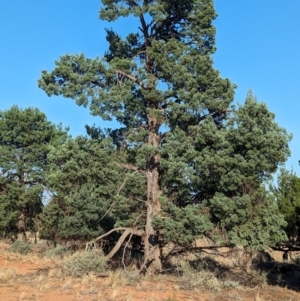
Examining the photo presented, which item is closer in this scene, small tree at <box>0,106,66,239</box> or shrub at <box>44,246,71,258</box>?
shrub at <box>44,246,71,258</box>

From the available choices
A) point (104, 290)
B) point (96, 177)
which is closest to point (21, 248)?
point (96, 177)

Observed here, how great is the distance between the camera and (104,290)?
1278cm

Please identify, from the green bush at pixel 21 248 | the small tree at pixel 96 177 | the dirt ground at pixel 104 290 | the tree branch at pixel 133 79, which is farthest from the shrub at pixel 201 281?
the green bush at pixel 21 248

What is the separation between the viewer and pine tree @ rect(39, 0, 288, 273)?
15.6 meters

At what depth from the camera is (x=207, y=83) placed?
56.1 feet

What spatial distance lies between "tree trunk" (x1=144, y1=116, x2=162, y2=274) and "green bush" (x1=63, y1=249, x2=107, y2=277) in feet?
5.74

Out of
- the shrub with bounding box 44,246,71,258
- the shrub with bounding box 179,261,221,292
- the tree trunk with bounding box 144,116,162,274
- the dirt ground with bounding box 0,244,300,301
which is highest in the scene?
the tree trunk with bounding box 144,116,162,274

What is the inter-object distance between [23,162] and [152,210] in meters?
18.4

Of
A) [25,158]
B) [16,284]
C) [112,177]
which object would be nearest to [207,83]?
[112,177]

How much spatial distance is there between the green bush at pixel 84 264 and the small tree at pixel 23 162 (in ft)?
53.6

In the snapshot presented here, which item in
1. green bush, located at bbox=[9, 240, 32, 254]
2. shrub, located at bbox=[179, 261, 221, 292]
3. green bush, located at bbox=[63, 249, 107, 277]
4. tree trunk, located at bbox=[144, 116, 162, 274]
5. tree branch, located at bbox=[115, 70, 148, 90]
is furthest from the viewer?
green bush, located at bbox=[9, 240, 32, 254]

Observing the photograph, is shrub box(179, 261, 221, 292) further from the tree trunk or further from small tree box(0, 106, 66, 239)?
small tree box(0, 106, 66, 239)

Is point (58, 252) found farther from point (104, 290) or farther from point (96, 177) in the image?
point (104, 290)

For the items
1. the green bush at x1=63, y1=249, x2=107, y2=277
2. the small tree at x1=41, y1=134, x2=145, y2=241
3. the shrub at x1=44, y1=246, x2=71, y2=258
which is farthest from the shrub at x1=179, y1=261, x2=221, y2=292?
the shrub at x1=44, y1=246, x2=71, y2=258
